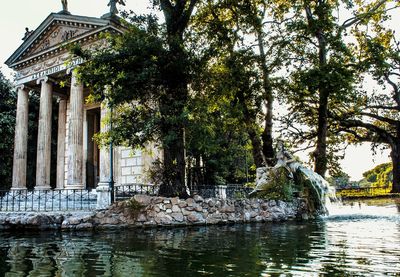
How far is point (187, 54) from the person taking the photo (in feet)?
45.7

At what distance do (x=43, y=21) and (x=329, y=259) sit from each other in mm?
25702

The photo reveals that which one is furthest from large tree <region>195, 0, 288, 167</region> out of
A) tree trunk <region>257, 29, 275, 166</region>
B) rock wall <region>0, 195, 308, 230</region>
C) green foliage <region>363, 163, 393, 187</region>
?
green foliage <region>363, 163, 393, 187</region>

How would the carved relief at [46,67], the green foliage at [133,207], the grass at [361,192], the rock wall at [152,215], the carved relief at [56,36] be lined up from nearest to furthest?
the rock wall at [152,215]
the green foliage at [133,207]
the carved relief at [56,36]
the carved relief at [46,67]
the grass at [361,192]

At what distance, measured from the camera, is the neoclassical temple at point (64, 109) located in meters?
22.3

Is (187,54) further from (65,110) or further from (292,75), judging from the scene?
(65,110)

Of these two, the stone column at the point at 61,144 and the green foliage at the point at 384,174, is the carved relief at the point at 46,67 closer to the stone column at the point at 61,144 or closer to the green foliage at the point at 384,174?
the stone column at the point at 61,144

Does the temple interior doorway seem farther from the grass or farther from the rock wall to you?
the grass

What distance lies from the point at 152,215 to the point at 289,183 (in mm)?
5980

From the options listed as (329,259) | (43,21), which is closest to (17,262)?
(329,259)

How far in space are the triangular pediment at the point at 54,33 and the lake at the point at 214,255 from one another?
54.4 feet

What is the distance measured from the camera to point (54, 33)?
25.5 m

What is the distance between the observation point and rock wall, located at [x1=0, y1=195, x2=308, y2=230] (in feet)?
40.2

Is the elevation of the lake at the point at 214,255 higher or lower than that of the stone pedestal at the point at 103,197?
lower

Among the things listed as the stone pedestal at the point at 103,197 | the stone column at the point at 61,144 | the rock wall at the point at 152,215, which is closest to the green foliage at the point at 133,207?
the rock wall at the point at 152,215
